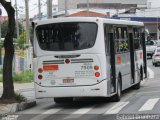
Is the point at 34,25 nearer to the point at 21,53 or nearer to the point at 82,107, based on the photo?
the point at 82,107

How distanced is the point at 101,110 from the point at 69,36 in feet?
8.75

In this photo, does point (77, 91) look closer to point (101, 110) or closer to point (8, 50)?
point (101, 110)

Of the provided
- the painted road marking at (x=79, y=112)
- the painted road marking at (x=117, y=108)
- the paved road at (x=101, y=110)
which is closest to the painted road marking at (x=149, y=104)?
the paved road at (x=101, y=110)

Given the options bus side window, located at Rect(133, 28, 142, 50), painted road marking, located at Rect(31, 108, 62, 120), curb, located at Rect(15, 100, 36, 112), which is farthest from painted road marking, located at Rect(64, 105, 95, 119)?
bus side window, located at Rect(133, 28, 142, 50)

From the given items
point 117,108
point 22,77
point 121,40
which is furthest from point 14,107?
point 22,77

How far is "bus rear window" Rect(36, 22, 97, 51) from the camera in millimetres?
16500

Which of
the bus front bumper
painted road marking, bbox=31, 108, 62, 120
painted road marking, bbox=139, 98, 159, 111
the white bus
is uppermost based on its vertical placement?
the white bus

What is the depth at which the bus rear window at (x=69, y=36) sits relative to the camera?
16.5 metres

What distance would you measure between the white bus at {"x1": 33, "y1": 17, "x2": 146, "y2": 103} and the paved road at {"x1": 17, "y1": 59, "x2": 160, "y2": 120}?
0.48m

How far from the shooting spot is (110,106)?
54.6 ft

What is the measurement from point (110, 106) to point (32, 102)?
305 centimetres

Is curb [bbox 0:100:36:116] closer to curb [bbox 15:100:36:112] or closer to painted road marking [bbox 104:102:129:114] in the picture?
curb [bbox 15:100:36:112]

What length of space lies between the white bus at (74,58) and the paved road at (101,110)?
478 millimetres

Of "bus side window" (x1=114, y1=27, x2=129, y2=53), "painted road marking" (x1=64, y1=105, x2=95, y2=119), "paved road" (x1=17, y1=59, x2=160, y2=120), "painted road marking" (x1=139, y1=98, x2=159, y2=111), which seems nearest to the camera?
"paved road" (x1=17, y1=59, x2=160, y2=120)
